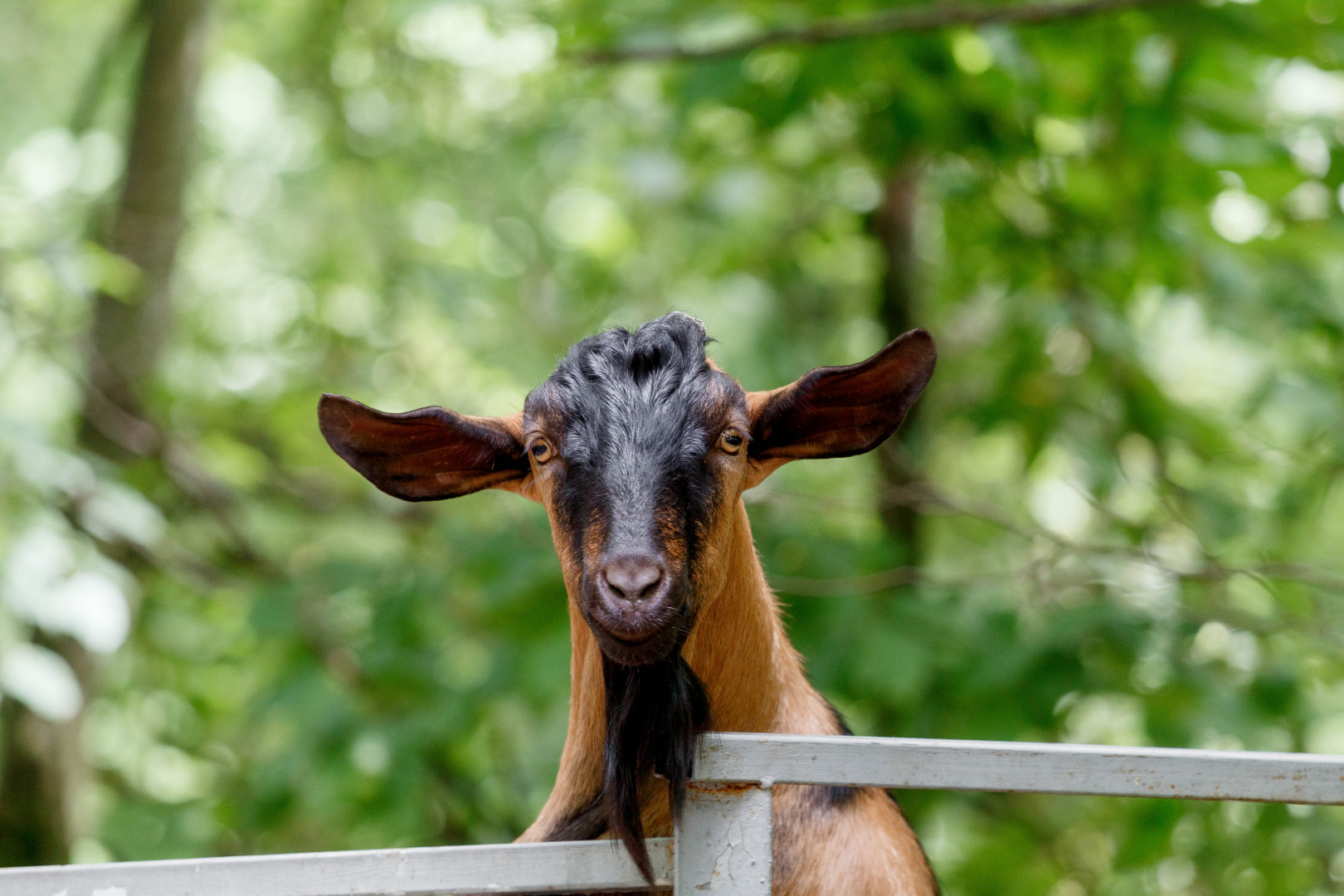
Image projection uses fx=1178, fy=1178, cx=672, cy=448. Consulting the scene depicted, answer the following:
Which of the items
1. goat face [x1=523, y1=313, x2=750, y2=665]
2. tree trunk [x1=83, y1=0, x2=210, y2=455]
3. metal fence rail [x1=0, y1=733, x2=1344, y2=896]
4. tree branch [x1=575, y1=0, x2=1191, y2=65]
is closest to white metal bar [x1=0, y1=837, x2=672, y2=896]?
metal fence rail [x1=0, y1=733, x2=1344, y2=896]

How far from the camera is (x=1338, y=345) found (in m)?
5.61

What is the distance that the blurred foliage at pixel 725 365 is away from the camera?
4.85 meters

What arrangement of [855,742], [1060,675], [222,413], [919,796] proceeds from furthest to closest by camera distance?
[222,413] → [919,796] → [1060,675] → [855,742]

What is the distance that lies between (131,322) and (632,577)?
6.36m

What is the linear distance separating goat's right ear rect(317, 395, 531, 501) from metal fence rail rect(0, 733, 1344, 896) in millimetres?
920

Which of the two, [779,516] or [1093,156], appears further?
[779,516]

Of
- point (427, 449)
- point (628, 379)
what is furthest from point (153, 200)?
point (628, 379)

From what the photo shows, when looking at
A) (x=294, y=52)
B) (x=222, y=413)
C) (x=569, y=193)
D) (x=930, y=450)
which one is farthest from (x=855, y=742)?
(x=569, y=193)

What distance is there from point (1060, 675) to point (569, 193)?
22.4ft

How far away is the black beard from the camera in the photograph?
2.33 meters

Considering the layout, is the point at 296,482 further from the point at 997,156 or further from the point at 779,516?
the point at 997,156

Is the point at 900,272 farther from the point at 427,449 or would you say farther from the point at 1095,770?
the point at 1095,770

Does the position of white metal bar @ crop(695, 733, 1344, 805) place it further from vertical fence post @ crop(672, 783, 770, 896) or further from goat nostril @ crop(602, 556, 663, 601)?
goat nostril @ crop(602, 556, 663, 601)

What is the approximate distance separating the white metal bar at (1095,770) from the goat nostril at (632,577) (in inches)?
17.2
